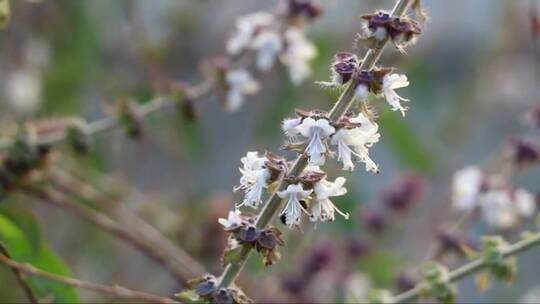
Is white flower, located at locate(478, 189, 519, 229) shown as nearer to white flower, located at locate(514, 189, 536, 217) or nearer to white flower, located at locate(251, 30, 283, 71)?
white flower, located at locate(514, 189, 536, 217)

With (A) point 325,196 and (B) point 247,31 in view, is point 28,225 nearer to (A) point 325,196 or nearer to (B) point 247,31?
(B) point 247,31

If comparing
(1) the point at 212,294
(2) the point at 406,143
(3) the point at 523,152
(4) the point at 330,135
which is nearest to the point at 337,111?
(4) the point at 330,135

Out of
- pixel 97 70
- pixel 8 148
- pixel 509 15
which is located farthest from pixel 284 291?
pixel 509 15

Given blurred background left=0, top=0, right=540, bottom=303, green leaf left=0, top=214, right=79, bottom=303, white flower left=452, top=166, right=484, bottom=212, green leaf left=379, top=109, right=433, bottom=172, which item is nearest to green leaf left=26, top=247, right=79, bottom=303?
green leaf left=0, top=214, right=79, bottom=303

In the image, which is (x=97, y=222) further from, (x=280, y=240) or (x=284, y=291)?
(x=280, y=240)

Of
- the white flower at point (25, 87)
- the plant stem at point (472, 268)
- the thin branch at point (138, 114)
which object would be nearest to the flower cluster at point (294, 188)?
the plant stem at point (472, 268)

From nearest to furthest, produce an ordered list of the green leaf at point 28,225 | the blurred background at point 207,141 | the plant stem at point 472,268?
the plant stem at point 472,268 < the green leaf at point 28,225 < the blurred background at point 207,141

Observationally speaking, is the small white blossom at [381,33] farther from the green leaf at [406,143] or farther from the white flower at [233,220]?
the green leaf at [406,143]
